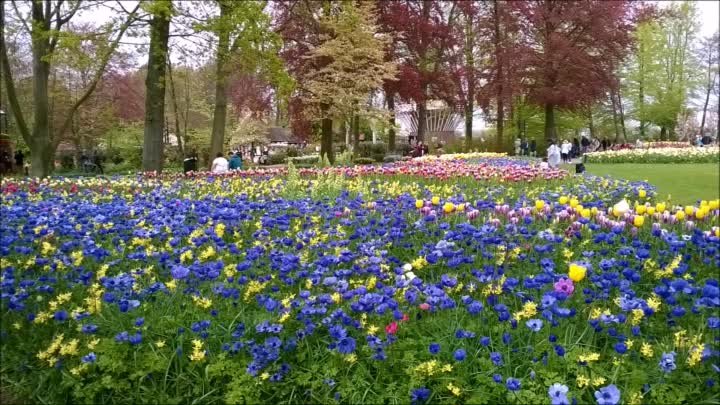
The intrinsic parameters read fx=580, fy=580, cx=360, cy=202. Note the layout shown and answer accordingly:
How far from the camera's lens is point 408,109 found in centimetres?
3644

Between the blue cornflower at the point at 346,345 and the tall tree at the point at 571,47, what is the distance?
93.4 ft

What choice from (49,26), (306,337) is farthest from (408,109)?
(306,337)

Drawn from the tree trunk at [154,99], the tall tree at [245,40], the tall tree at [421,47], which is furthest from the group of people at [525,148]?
the tree trunk at [154,99]

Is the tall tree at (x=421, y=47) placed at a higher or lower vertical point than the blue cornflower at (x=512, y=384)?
higher

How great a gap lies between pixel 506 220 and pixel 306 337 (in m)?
2.90

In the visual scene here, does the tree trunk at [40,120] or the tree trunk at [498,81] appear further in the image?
the tree trunk at [498,81]

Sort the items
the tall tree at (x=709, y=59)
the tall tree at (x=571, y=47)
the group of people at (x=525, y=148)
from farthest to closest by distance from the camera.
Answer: the tall tree at (x=709, y=59), the group of people at (x=525, y=148), the tall tree at (x=571, y=47)

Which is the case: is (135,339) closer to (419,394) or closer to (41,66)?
(419,394)

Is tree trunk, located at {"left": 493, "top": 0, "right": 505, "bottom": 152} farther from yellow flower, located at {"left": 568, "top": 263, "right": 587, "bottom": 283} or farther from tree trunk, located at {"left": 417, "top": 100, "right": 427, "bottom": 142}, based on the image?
yellow flower, located at {"left": 568, "top": 263, "right": 587, "bottom": 283}

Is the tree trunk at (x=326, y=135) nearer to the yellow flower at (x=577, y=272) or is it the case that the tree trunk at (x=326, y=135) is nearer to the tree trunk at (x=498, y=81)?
the tree trunk at (x=498, y=81)

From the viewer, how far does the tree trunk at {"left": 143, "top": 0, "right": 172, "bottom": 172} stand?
15656mm

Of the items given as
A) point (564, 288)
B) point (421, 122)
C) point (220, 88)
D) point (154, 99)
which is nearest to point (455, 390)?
point (564, 288)

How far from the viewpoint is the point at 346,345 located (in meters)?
2.67

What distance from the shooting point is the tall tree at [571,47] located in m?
28.9
